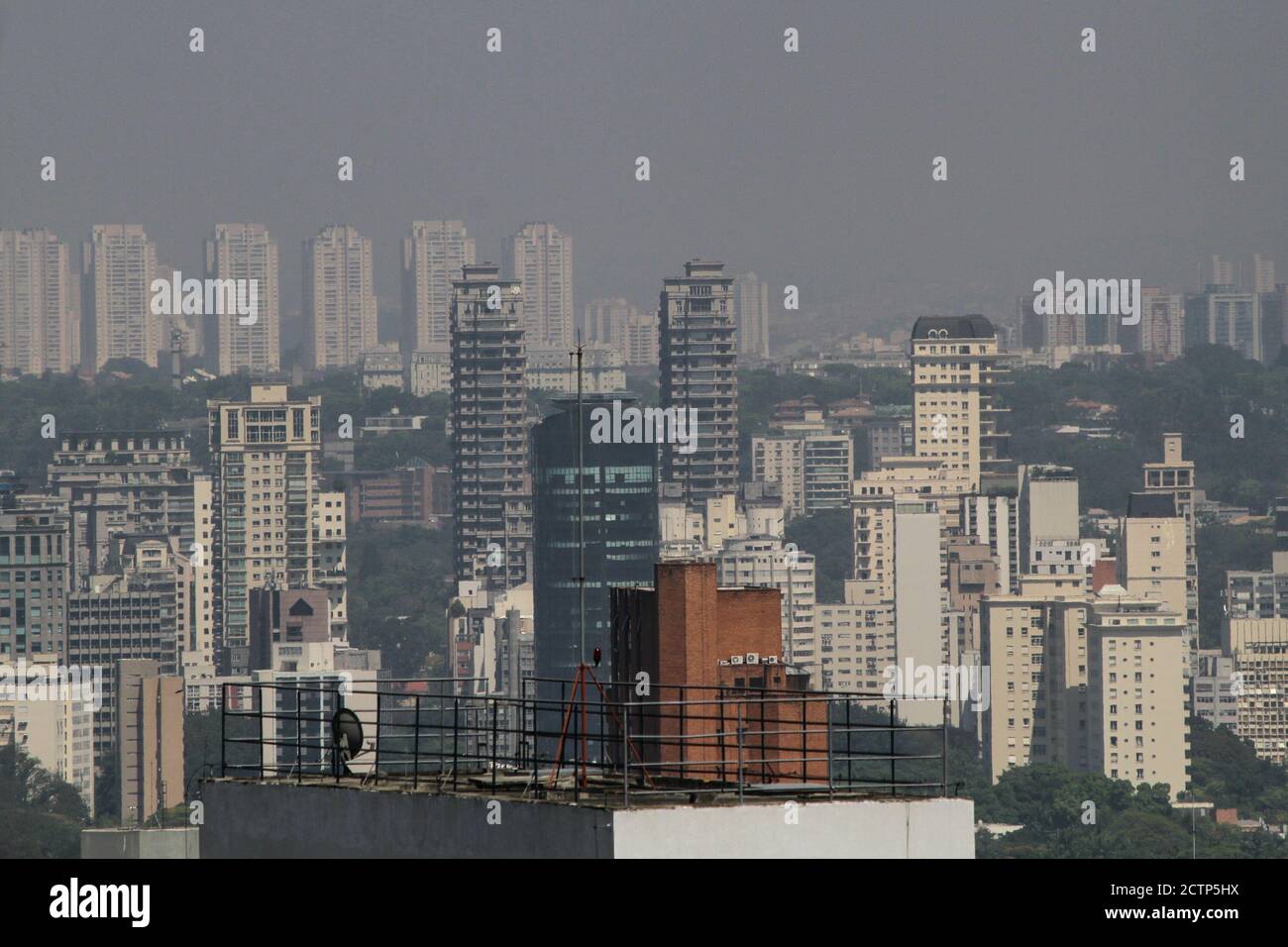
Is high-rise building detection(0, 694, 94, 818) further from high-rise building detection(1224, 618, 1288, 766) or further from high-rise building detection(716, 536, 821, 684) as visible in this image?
high-rise building detection(1224, 618, 1288, 766)

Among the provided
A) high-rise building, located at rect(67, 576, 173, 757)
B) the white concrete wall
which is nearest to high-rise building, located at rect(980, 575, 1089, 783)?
high-rise building, located at rect(67, 576, 173, 757)

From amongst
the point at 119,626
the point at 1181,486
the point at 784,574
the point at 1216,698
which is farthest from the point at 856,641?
the point at 119,626

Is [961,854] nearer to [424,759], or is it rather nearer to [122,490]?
[424,759]

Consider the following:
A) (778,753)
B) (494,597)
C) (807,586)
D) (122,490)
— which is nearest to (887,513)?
(807,586)

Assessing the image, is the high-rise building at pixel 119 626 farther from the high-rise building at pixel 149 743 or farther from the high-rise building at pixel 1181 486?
the high-rise building at pixel 1181 486

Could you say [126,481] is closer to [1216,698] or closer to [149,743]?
[149,743]

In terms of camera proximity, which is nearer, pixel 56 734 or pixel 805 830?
pixel 805 830
